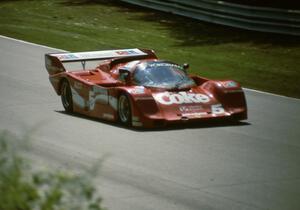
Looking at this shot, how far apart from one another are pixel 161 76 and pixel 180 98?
2.40 feet

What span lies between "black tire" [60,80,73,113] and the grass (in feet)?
16.4

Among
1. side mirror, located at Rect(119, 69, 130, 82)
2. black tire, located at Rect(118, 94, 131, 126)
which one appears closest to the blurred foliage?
black tire, located at Rect(118, 94, 131, 126)

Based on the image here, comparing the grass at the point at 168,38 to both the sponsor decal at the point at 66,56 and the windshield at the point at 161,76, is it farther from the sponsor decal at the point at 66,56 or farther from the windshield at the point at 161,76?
the sponsor decal at the point at 66,56

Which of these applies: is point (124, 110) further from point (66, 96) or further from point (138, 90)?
point (66, 96)

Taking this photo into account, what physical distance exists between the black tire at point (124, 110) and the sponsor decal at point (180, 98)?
46cm

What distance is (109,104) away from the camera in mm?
15609

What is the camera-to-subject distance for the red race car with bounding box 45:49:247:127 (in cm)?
1498

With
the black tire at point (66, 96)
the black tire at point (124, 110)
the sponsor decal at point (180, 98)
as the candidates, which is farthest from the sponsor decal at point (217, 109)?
the black tire at point (66, 96)

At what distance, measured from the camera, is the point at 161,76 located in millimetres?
15898

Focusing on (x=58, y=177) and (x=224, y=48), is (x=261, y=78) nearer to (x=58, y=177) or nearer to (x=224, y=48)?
(x=224, y=48)

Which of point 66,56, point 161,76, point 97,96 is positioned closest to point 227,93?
point 161,76

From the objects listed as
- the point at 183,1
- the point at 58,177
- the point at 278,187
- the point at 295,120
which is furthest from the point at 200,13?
the point at 58,177

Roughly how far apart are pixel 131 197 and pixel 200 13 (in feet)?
69.0

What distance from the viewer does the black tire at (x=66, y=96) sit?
17125 mm
